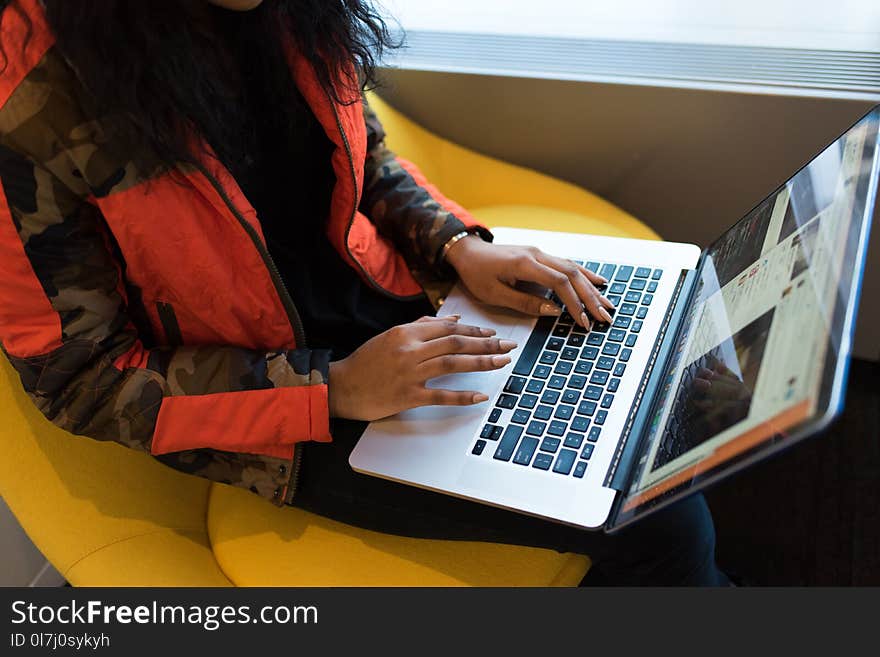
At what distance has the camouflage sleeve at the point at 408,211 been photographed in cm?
113

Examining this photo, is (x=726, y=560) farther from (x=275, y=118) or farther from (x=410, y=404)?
(x=275, y=118)

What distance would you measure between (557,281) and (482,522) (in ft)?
1.04

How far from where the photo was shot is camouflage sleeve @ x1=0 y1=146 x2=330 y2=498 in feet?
2.61

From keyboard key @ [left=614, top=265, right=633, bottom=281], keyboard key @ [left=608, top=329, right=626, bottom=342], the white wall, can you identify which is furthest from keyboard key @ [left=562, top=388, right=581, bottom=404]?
the white wall

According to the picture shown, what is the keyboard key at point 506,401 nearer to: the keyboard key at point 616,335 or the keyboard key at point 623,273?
the keyboard key at point 616,335

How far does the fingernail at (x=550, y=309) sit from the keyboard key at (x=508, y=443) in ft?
Result: 0.61

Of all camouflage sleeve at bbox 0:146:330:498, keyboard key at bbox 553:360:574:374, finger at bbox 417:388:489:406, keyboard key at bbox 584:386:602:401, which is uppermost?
keyboard key at bbox 553:360:574:374

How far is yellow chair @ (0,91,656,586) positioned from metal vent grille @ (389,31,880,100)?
0.86 m

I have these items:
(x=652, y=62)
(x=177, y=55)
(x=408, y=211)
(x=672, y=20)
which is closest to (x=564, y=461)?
(x=408, y=211)

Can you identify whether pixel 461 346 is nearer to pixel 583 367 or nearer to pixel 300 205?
pixel 583 367

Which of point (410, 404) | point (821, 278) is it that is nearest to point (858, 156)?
point (821, 278)

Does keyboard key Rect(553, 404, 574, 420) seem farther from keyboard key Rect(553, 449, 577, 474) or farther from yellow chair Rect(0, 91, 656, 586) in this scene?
yellow chair Rect(0, 91, 656, 586)

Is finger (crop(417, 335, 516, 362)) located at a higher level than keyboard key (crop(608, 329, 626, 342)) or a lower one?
lower

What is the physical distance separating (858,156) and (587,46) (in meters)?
0.73
